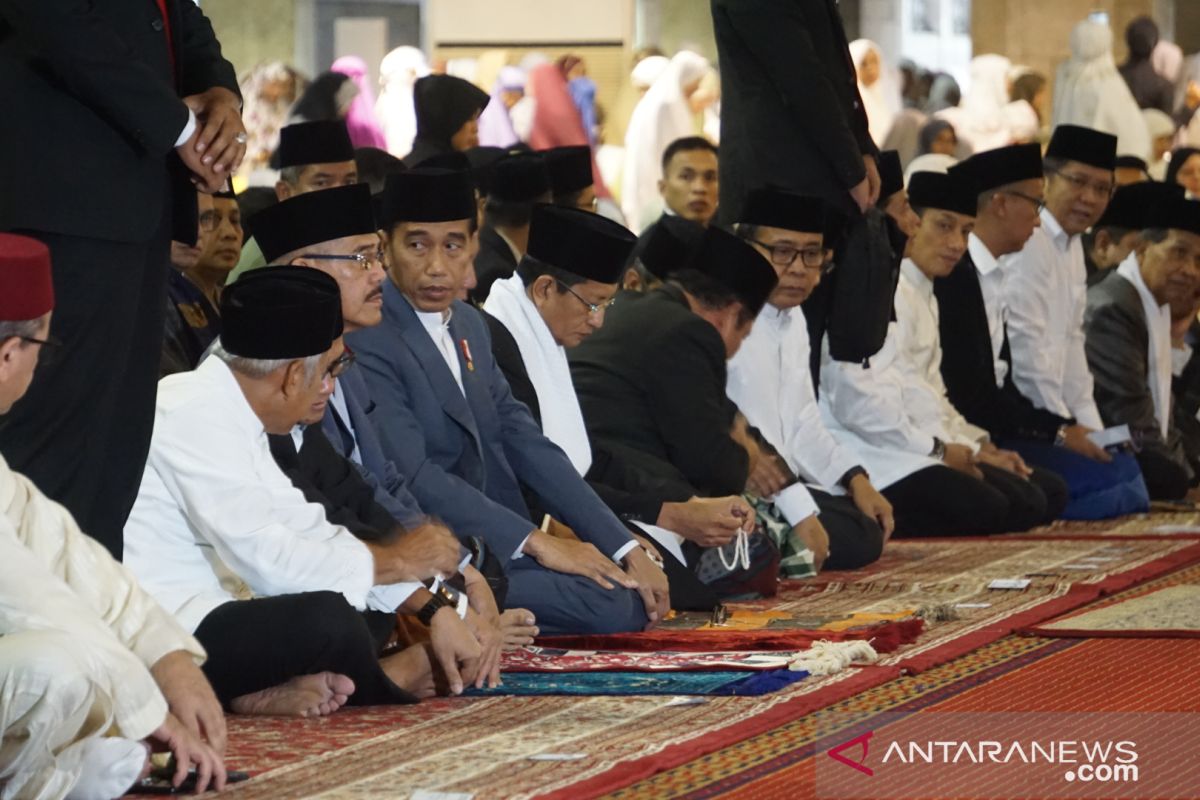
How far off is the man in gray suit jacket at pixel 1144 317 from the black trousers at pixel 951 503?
1448mm

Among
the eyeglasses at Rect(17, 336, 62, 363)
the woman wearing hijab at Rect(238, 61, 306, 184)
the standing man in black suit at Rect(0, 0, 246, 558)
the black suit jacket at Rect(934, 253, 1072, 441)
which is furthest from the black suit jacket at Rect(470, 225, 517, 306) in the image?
the eyeglasses at Rect(17, 336, 62, 363)

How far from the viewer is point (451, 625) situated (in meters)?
4.04

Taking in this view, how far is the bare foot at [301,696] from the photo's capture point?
12.7 ft

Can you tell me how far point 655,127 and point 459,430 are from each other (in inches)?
251

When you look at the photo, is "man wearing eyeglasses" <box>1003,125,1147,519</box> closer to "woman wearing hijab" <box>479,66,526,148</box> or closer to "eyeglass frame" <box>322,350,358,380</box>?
"woman wearing hijab" <box>479,66,526,148</box>

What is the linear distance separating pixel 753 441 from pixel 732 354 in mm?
241

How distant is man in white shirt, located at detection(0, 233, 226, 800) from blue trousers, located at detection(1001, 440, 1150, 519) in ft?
16.9

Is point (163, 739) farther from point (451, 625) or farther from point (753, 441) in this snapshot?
point (753, 441)

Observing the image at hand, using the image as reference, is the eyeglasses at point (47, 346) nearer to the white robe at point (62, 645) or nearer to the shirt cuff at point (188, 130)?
the white robe at point (62, 645)

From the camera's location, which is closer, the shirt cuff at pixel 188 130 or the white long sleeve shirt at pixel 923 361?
the shirt cuff at pixel 188 130

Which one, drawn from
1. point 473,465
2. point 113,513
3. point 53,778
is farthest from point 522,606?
point 53,778

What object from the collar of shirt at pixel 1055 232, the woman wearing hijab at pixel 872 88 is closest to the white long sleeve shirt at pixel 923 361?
the collar of shirt at pixel 1055 232

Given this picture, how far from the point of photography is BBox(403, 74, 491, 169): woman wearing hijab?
25.2 feet

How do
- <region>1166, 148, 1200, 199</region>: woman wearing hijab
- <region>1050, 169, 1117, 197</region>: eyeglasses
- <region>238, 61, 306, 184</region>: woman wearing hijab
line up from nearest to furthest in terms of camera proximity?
<region>1050, 169, 1117, 197</region>: eyeglasses
<region>238, 61, 306, 184</region>: woman wearing hijab
<region>1166, 148, 1200, 199</region>: woman wearing hijab
